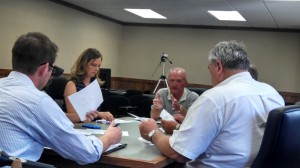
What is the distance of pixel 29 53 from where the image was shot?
151 cm

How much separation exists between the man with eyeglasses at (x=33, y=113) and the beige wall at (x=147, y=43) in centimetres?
494

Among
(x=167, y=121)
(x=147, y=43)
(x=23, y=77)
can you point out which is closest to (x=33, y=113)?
(x=23, y=77)

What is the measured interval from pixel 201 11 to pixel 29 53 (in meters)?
6.01

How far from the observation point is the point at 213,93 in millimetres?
1801

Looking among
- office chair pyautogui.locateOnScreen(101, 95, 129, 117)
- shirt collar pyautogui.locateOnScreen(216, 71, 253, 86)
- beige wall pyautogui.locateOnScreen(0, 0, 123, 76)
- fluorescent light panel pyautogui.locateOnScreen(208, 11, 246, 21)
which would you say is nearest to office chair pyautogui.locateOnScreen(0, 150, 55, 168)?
shirt collar pyautogui.locateOnScreen(216, 71, 253, 86)

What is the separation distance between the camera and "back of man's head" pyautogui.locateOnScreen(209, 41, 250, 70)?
6.37ft

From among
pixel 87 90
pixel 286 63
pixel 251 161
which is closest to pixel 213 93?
pixel 251 161

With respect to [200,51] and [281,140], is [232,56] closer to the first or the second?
[281,140]

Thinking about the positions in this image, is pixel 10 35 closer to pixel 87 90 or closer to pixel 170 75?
pixel 170 75

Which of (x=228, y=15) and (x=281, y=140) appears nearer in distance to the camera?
(x=281, y=140)

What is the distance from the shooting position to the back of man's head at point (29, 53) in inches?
59.4

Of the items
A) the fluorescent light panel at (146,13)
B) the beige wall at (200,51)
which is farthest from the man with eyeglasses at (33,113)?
the beige wall at (200,51)

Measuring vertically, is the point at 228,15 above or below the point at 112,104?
above

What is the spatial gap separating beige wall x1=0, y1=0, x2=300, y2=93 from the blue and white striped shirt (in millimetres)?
5009
